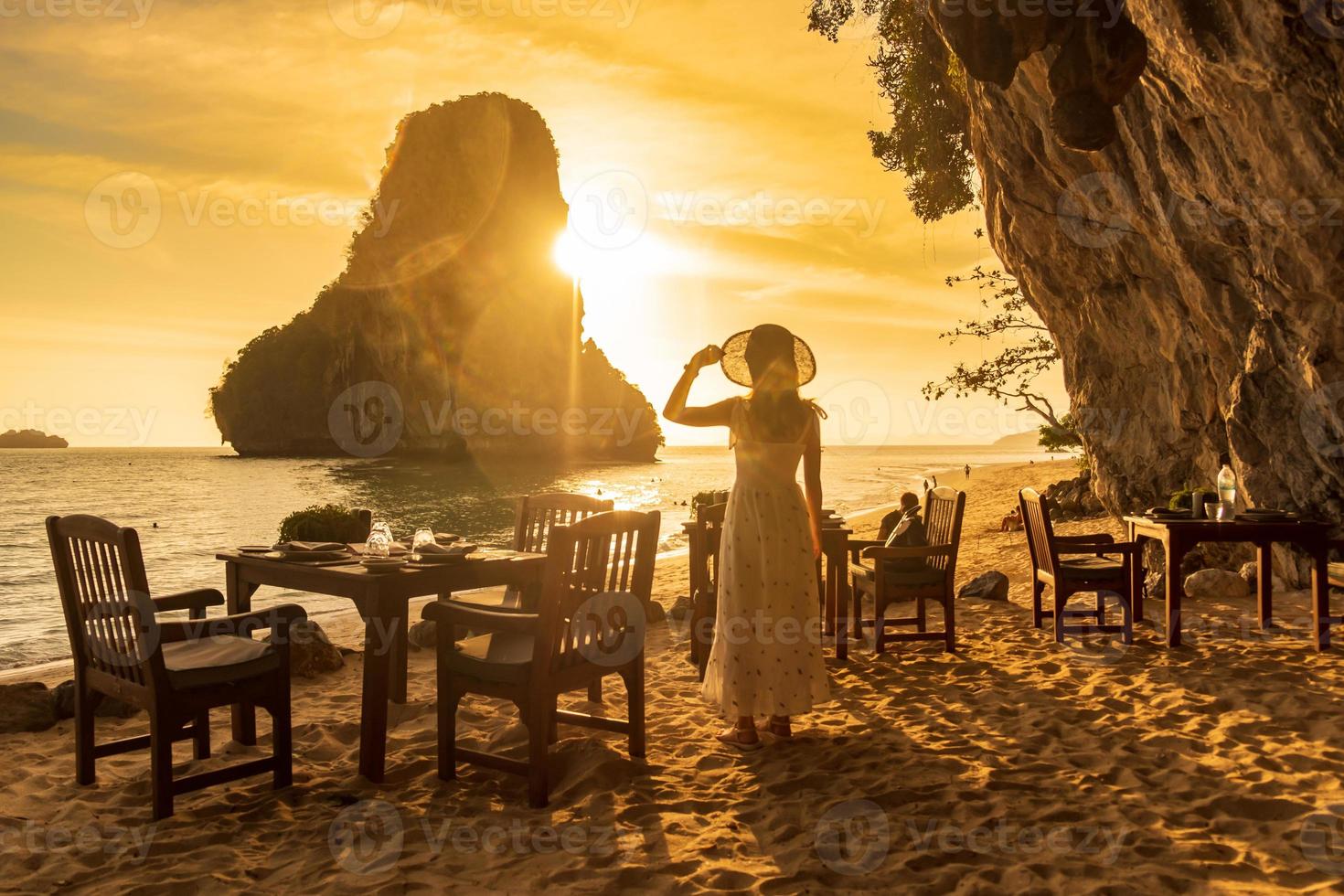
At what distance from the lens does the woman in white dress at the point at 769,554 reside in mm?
4434

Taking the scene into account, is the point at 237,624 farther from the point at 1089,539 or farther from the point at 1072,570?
the point at 1089,539

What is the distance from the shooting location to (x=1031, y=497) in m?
6.93

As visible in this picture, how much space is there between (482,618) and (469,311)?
75793 mm

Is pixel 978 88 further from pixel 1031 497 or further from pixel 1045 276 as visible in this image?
pixel 1031 497

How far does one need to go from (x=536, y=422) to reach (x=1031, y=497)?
7231 centimetres

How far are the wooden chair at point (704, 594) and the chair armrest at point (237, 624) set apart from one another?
2.64 meters

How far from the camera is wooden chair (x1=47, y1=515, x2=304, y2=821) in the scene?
365 centimetres

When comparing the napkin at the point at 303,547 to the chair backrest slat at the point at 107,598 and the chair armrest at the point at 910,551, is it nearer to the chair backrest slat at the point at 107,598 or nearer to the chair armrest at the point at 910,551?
the chair backrest slat at the point at 107,598

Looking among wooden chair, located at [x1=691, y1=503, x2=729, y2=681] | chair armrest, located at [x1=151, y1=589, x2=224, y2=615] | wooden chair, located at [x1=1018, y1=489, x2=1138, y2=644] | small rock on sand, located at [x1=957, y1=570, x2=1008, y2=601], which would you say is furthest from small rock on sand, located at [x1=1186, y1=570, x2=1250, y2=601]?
chair armrest, located at [x1=151, y1=589, x2=224, y2=615]

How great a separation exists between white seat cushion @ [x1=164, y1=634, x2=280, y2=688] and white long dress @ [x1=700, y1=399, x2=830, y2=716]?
2.18 metres

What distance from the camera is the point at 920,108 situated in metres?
15.4

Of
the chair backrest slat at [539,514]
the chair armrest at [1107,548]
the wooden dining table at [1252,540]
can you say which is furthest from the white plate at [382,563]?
the wooden dining table at [1252,540]

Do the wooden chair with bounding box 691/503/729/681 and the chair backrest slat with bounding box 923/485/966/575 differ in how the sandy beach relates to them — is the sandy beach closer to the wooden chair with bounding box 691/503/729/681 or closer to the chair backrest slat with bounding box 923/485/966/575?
the wooden chair with bounding box 691/503/729/681

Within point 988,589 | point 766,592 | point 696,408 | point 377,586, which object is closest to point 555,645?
point 377,586
